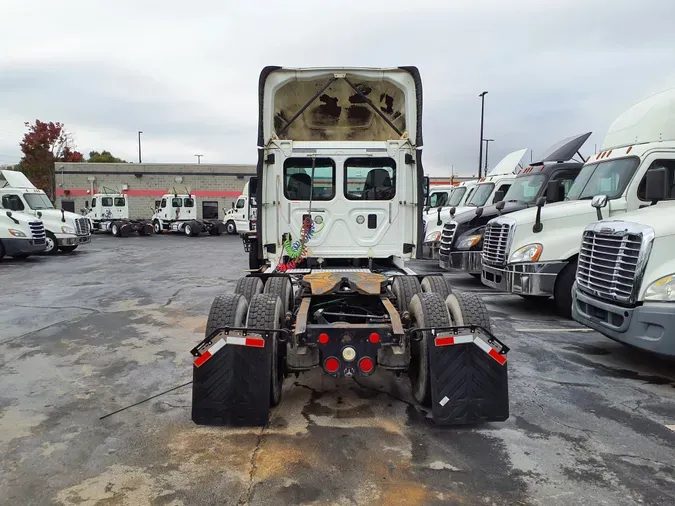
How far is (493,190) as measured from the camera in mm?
14492

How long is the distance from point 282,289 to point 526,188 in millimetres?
8177

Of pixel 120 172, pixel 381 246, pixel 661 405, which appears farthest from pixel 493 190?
pixel 120 172

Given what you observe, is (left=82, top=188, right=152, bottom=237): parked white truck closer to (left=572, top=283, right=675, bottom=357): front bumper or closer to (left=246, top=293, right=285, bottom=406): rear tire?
(left=246, top=293, right=285, bottom=406): rear tire

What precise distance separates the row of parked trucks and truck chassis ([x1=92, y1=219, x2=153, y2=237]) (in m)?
23.0

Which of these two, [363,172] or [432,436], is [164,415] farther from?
[363,172]

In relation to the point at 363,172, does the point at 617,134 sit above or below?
above

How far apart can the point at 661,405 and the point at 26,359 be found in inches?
272

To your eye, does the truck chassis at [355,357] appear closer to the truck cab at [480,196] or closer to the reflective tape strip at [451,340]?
the reflective tape strip at [451,340]

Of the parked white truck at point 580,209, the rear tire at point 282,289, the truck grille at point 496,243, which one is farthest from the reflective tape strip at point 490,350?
the truck grille at point 496,243

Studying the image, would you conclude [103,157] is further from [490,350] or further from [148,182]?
[490,350]

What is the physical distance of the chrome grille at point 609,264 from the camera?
5.37 meters

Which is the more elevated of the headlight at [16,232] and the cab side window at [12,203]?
the cab side window at [12,203]

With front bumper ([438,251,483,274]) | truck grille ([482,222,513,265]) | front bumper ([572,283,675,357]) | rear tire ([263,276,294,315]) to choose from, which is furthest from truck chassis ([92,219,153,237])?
front bumper ([572,283,675,357])

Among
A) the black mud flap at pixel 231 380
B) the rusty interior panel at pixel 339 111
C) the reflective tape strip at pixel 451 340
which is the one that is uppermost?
the rusty interior panel at pixel 339 111
